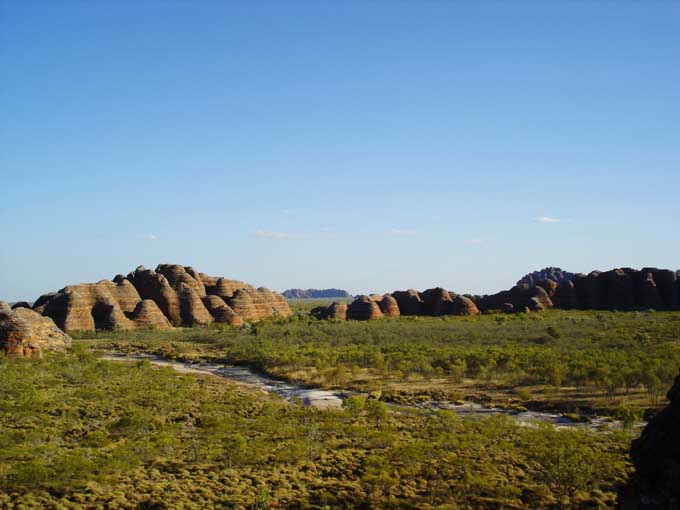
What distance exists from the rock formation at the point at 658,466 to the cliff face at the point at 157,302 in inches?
2191

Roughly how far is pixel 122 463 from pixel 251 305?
59.7m

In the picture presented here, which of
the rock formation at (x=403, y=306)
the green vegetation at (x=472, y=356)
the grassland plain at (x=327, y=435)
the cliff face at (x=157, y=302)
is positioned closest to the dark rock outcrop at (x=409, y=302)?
the rock formation at (x=403, y=306)

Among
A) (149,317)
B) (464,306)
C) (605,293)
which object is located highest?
(605,293)

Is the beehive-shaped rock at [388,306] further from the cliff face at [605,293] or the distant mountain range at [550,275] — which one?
the distant mountain range at [550,275]

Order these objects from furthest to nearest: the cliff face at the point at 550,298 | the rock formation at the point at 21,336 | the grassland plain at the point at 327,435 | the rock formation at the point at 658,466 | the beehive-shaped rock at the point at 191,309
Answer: the cliff face at the point at 550,298 < the beehive-shaped rock at the point at 191,309 < the rock formation at the point at 21,336 < the grassland plain at the point at 327,435 < the rock formation at the point at 658,466

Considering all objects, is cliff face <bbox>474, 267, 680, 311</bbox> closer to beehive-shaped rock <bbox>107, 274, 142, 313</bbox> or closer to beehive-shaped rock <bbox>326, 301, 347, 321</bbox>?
beehive-shaped rock <bbox>326, 301, 347, 321</bbox>

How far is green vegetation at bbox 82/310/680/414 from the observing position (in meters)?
26.7

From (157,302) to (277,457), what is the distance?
53365 millimetres

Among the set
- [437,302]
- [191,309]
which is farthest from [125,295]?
[437,302]

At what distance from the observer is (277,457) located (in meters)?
16.5

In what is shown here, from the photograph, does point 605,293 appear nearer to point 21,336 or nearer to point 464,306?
point 464,306

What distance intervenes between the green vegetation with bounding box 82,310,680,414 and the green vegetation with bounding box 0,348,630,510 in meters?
7.13

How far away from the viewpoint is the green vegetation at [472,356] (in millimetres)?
26703

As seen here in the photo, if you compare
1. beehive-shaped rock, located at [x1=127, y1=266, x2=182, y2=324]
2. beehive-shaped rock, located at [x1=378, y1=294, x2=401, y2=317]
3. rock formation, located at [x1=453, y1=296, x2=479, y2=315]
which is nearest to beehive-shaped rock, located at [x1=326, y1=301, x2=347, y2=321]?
beehive-shaped rock, located at [x1=378, y1=294, x2=401, y2=317]
